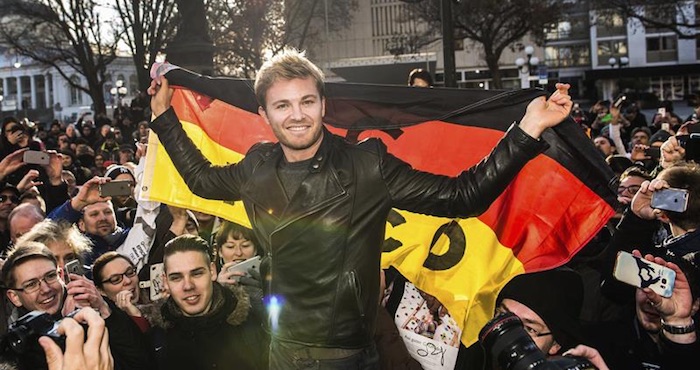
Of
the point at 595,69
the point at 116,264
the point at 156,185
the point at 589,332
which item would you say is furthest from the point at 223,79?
the point at 595,69

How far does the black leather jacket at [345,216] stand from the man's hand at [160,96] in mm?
952

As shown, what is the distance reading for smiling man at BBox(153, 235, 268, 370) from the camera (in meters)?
4.02

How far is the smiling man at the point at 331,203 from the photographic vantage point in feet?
9.54

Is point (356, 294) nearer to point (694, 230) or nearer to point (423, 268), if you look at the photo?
point (423, 268)

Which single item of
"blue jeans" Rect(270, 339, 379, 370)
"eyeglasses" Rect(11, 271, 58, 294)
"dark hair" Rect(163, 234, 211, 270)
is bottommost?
"blue jeans" Rect(270, 339, 379, 370)

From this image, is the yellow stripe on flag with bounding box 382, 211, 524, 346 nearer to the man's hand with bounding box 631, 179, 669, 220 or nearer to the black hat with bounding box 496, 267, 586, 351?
the black hat with bounding box 496, 267, 586, 351

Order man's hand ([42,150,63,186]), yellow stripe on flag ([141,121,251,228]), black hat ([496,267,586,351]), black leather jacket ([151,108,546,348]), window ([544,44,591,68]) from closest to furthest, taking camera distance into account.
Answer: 1. black leather jacket ([151,108,546,348])
2. black hat ([496,267,586,351])
3. yellow stripe on flag ([141,121,251,228])
4. man's hand ([42,150,63,186])
5. window ([544,44,591,68])

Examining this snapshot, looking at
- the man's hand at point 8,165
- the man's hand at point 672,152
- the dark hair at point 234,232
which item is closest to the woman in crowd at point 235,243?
the dark hair at point 234,232

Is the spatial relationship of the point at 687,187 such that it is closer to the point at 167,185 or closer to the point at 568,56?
the point at 167,185

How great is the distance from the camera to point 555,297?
3695 mm

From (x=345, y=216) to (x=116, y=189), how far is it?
316 centimetres

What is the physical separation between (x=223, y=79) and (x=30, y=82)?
387ft

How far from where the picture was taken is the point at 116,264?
4.73 metres

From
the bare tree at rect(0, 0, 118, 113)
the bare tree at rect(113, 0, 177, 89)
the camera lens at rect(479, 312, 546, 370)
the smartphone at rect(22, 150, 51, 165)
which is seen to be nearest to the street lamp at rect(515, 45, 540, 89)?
the bare tree at rect(113, 0, 177, 89)
